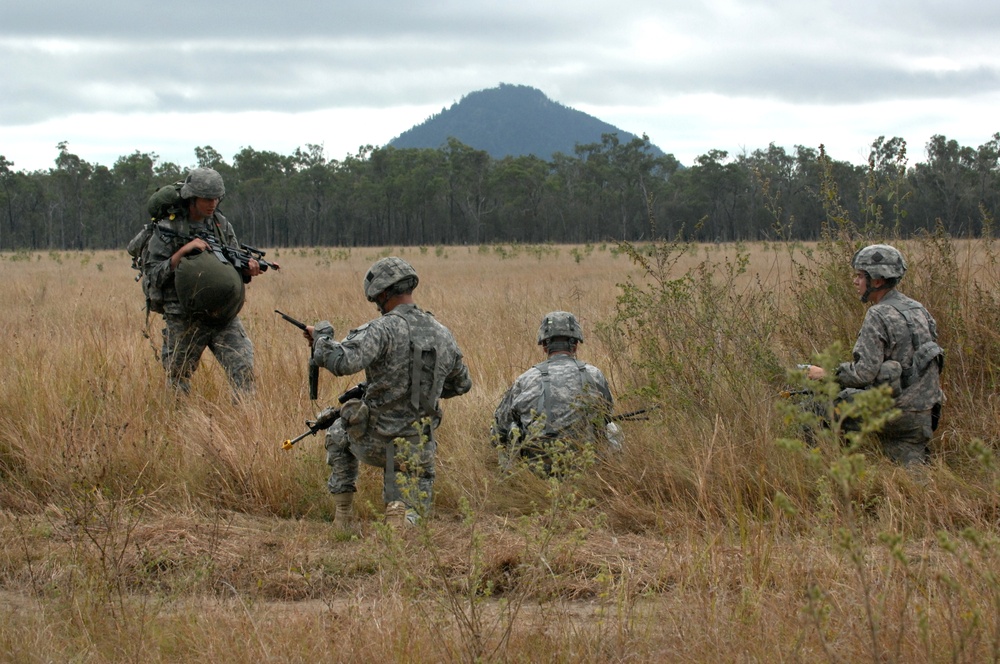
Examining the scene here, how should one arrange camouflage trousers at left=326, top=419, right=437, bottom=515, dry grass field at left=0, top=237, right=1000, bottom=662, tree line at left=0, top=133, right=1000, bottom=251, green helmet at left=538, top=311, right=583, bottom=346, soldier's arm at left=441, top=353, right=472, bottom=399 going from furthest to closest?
tree line at left=0, top=133, right=1000, bottom=251
green helmet at left=538, top=311, right=583, bottom=346
soldier's arm at left=441, top=353, right=472, bottom=399
camouflage trousers at left=326, top=419, right=437, bottom=515
dry grass field at left=0, top=237, right=1000, bottom=662

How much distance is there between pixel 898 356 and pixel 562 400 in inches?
73.9

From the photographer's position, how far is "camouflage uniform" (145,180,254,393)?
22.0 ft

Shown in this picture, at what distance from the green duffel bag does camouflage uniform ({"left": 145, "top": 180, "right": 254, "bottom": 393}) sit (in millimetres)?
168

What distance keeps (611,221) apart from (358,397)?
70.9 meters

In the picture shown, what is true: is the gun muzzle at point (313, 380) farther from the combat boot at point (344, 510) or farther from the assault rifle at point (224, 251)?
the assault rifle at point (224, 251)

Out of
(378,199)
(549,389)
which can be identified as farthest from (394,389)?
(378,199)

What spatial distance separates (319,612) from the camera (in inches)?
145

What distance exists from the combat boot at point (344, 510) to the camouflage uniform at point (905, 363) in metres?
2.72

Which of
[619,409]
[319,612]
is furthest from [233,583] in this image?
[619,409]

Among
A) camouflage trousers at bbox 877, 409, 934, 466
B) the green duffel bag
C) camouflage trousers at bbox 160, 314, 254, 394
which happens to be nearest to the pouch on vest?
the green duffel bag

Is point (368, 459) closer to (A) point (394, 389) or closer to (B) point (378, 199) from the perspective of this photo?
(A) point (394, 389)

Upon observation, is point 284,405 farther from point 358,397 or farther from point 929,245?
point 929,245

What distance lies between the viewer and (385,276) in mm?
A: 4844

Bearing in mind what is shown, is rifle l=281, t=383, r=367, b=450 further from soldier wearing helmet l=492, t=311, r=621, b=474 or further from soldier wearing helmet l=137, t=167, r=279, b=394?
soldier wearing helmet l=137, t=167, r=279, b=394
